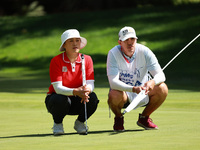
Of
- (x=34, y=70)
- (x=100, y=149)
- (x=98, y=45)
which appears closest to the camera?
(x=100, y=149)

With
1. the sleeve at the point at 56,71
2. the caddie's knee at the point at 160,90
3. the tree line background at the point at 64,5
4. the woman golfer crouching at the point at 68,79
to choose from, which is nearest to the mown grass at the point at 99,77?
the woman golfer crouching at the point at 68,79

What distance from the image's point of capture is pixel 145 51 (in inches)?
313

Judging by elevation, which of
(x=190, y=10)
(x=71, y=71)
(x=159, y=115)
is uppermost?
(x=190, y=10)

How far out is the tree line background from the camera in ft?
125

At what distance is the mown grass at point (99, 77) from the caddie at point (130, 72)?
1.26ft

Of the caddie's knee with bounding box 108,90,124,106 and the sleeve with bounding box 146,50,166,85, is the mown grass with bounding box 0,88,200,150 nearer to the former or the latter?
the caddie's knee with bounding box 108,90,124,106

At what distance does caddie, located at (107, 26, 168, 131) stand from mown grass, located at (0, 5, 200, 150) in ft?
1.26

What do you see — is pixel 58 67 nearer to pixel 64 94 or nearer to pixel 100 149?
pixel 64 94

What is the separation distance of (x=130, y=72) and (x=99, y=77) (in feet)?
39.8

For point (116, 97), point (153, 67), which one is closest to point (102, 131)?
point (116, 97)

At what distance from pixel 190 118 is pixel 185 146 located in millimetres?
2808

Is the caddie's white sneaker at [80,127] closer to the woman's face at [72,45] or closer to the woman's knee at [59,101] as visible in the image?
the woman's knee at [59,101]

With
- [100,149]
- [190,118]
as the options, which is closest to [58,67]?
[100,149]

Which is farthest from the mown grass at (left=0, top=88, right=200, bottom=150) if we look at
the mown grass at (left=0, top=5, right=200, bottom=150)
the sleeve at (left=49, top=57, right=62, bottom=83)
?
the sleeve at (left=49, top=57, right=62, bottom=83)
